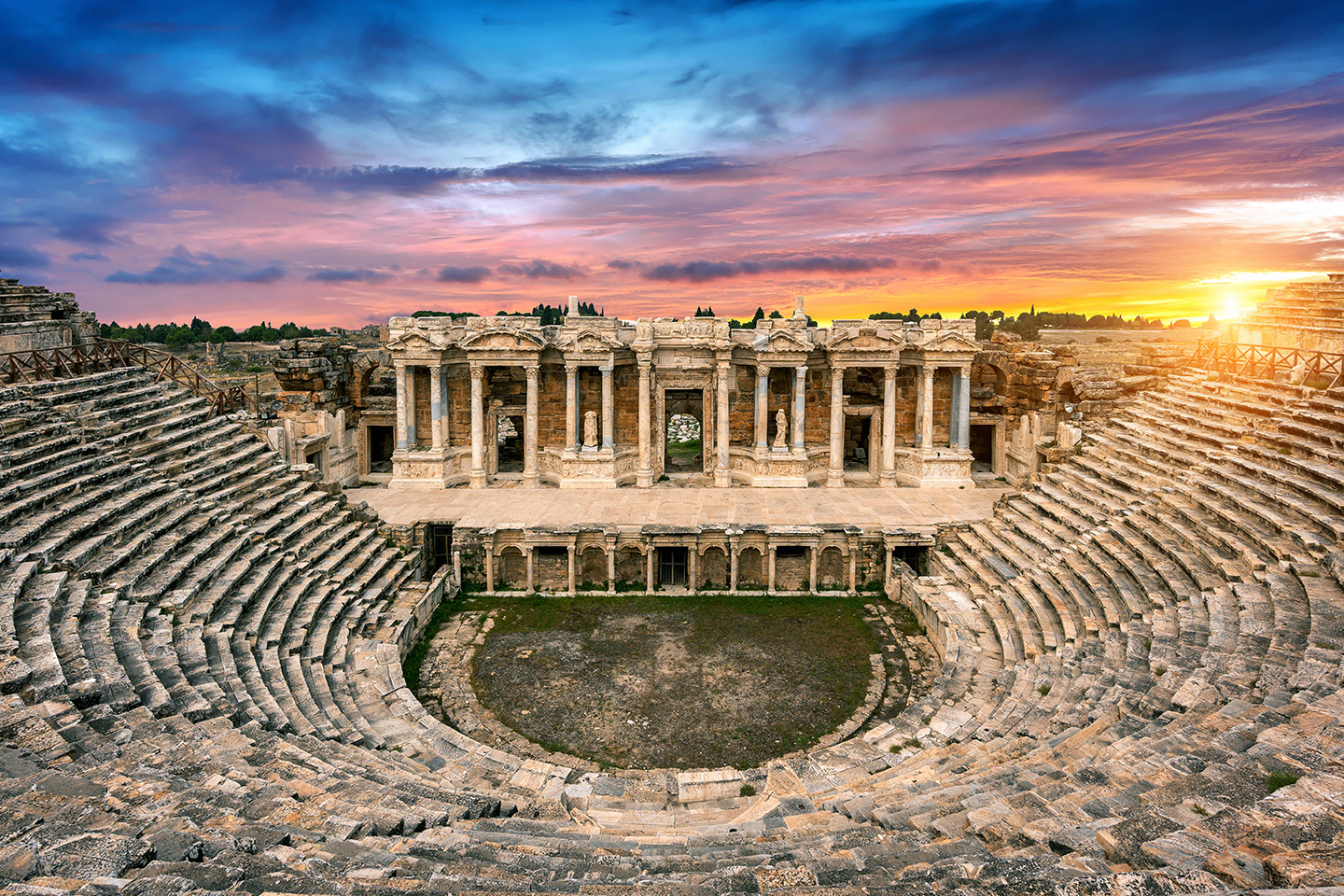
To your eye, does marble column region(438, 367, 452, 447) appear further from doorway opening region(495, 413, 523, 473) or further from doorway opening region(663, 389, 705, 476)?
doorway opening region(663, 389, 705, 476)

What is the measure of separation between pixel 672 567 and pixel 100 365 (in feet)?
51.6

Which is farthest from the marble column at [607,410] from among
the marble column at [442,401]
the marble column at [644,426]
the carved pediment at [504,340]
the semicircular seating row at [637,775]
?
the semicircular seating row at [637,775]

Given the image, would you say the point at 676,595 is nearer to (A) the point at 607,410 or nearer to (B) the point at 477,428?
(A) the point at 607,410

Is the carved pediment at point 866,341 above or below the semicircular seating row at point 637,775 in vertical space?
above

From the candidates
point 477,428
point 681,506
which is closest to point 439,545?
point 477,428

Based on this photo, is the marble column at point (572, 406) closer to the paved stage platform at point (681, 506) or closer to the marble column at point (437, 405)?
the paved stage platform at point (681, 506)

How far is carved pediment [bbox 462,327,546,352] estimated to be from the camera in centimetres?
2619

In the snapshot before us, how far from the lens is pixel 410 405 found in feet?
89.8

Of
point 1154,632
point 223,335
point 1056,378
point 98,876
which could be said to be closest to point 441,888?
point 98,876

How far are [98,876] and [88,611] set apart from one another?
724 cm

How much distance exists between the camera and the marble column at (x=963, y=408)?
27.2m

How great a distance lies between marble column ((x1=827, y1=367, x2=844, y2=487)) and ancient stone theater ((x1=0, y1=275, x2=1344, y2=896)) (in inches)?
5.7

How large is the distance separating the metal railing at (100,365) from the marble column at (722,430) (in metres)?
14.7

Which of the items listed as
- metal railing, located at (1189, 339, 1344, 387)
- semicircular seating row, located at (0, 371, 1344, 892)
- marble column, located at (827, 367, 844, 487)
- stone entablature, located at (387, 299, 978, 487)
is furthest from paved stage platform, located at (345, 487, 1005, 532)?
metal railing, located at (1189, 339, 1344, 387)
